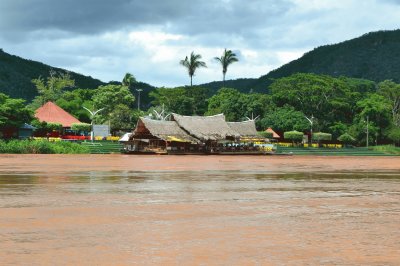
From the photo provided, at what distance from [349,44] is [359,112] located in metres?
98.2

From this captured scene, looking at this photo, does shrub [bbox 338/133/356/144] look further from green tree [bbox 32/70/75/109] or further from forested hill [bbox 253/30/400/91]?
forested hill [bbox 253/30/400/91]

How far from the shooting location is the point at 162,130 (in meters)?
56.8

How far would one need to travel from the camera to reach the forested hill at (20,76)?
5005 inches

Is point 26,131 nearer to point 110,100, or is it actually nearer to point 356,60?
point 110,100

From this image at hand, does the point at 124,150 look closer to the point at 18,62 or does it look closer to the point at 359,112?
the point at 359,112

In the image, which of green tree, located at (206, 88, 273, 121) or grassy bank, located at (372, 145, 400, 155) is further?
green tree, located at (206, 88, 273, 121)

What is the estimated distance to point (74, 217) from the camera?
11289 millimetres

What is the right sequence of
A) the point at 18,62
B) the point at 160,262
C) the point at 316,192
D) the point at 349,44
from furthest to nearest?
the point at 349,44 < the point at 18,62 < the point at 316,192 < the point at 160,262

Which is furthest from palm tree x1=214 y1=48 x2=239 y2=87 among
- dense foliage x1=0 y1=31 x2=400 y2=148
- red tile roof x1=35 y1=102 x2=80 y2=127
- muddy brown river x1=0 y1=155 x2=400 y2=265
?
muddy brown river x1=0 y1=155 x2=400 y2=265

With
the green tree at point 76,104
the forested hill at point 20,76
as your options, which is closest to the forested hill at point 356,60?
the forested hill at point 20,76

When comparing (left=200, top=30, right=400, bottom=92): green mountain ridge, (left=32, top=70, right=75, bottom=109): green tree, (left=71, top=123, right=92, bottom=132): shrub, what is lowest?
(left=71, top=123, right=92, bottom=132): shrub

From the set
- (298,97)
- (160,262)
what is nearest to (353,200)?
(160,262)

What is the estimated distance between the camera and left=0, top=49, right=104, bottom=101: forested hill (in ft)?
417

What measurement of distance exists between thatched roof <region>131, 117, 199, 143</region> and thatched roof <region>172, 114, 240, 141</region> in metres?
0.81
